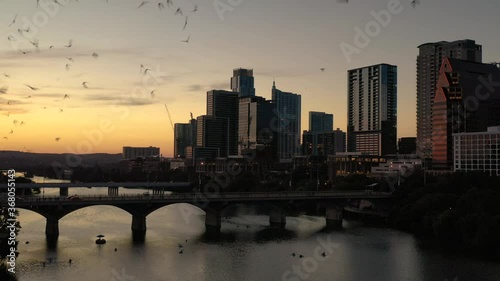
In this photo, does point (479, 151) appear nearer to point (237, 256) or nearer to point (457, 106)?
point (457, 106)

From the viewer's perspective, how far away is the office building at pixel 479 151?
449ft

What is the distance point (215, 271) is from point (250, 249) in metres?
12.5

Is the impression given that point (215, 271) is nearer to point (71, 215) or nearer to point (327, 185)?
point (71, 215)

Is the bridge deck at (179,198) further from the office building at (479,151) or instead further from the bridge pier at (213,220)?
the office building at (479,151)

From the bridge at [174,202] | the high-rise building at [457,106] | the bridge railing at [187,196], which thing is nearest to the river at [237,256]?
the bridge at [174,202]

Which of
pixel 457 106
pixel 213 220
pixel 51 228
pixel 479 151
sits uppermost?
pixel 457 106

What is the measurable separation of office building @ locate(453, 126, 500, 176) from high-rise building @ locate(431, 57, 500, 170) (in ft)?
76.8

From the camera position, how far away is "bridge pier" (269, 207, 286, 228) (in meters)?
89.3

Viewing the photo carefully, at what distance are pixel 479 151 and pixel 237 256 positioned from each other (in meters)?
100

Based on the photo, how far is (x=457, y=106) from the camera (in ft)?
556

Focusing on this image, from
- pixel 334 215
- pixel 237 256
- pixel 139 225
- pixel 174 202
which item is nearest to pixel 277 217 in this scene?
pixel 334 215

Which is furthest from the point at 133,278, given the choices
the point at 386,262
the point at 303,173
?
the point at 303,173

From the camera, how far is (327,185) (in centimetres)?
15425

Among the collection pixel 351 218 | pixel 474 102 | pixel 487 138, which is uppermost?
pixel 474 102
